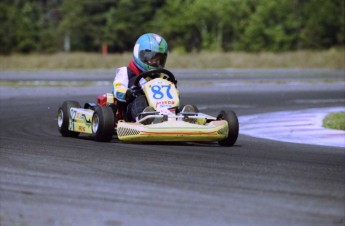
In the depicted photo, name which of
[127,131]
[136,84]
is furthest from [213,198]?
[136,84]

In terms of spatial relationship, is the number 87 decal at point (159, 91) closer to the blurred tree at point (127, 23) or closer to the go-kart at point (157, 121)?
the go-kart at point (157, 121)

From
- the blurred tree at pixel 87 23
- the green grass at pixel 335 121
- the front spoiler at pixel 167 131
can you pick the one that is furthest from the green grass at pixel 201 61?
the front spoiler at pixel 167 131

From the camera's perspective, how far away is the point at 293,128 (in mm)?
13055

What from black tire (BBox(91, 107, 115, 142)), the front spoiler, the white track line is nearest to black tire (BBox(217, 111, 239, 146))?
the front spoiler

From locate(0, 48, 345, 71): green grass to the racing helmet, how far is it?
32.7m

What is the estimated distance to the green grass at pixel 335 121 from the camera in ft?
41.9

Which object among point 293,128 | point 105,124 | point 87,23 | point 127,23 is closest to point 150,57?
point 105,124

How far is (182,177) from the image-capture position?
6953 mm

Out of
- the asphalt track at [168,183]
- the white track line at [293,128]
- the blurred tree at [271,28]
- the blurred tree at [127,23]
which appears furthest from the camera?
the blurred tree at [127,23]

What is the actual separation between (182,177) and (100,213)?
5.20ft

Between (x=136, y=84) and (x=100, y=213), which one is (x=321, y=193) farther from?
(x=136, y=84)

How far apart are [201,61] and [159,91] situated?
35.5m

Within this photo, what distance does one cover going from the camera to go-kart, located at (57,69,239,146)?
988cm

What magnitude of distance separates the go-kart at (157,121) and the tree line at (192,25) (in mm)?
55770
